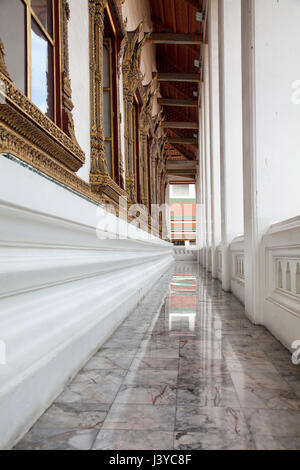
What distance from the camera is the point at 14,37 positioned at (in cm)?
226

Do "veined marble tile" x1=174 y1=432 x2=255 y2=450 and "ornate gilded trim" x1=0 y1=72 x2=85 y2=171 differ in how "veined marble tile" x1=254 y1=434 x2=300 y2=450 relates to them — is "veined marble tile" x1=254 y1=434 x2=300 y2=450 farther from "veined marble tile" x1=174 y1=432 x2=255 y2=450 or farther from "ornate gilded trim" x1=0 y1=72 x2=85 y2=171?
"ornate gilded trim" x1=0 y1=72 x2=85 y2=171

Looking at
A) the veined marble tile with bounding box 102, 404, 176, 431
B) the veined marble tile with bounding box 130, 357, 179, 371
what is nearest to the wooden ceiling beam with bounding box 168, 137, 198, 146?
the veined marble tile with bounding box 130, 357, 179, 371

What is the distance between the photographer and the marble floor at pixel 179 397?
1.02m

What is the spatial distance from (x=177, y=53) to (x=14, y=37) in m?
11.7

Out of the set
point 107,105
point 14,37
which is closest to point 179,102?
Result: point 107,105

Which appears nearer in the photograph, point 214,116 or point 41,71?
point 41,71

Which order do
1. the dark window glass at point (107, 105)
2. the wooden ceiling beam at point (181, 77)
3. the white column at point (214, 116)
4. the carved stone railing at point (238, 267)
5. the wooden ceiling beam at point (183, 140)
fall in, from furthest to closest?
1. the wooden ceiling beam at point (183, 140)
2. the wooden ceiling beam at point (181, 77)
3. the white column at point (214, 116)
4. the dark window glass at point (107, 105)
5. the carved stone railing at point (238, 267)

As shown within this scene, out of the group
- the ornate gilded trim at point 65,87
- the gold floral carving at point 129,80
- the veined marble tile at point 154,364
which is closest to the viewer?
the veined marble tile at point 154,364

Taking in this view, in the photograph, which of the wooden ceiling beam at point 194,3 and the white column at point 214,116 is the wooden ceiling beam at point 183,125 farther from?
the white column at point 214,116

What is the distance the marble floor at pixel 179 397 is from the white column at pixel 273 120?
2.67ft

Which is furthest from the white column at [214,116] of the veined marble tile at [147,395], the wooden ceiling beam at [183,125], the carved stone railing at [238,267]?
the wooden ceiling beam at [183,125]

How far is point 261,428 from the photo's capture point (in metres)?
1.08

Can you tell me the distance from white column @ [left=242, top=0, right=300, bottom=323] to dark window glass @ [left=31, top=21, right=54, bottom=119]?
1.46m

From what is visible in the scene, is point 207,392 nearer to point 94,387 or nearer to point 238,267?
point 94,387
